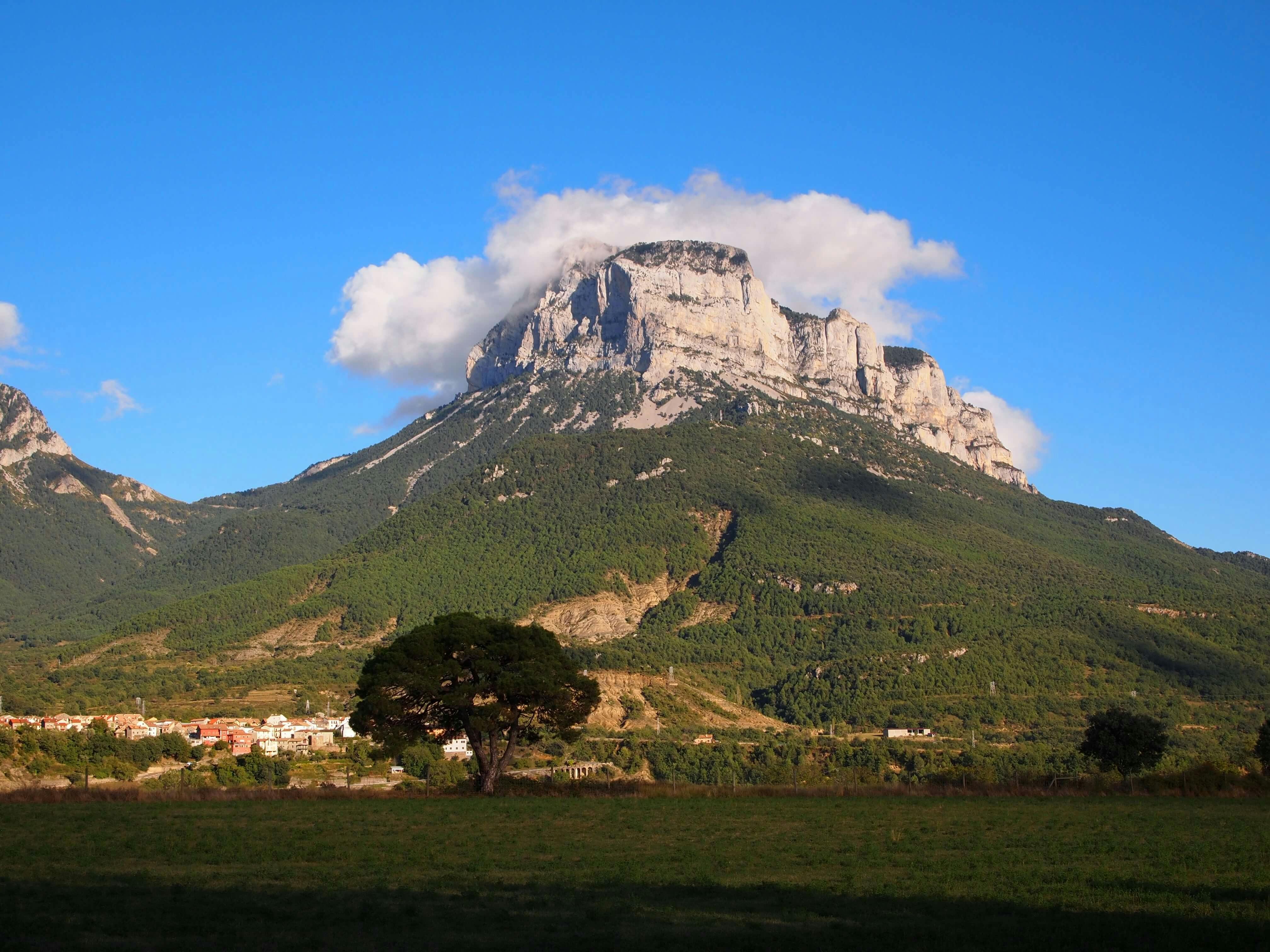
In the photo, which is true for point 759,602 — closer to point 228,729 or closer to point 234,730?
point 228,729

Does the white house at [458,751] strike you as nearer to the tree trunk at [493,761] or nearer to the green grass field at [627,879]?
the tree trunk at [493,761]

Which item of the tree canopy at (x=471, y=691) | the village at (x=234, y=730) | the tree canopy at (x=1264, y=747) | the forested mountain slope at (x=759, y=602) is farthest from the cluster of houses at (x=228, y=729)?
the tree canopy at (x=1264, y=747)

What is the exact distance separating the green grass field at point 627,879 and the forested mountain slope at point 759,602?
88.5 m

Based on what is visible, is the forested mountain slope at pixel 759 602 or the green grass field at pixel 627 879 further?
the forested mountain slope at pixel 759 602

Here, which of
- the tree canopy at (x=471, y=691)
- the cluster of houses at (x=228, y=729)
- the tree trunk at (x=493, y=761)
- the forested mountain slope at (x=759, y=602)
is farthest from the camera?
the forested mountain slope at (x=759, y=602)

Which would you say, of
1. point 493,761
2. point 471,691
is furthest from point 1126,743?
point 471,691

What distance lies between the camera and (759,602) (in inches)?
6255

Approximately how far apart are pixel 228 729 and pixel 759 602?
77067 mm

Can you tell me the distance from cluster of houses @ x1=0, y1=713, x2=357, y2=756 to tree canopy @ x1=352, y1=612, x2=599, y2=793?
3291 centimetres

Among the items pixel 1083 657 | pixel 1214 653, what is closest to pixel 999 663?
pixel 1083 657

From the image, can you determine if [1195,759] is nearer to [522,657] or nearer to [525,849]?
[522,657]

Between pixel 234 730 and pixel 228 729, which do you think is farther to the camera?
pixel 228 729

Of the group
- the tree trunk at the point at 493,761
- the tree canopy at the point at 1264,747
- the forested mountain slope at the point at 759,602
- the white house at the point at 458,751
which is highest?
the forested mountain slope at the point at 759,602

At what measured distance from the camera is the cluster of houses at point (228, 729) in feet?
275
